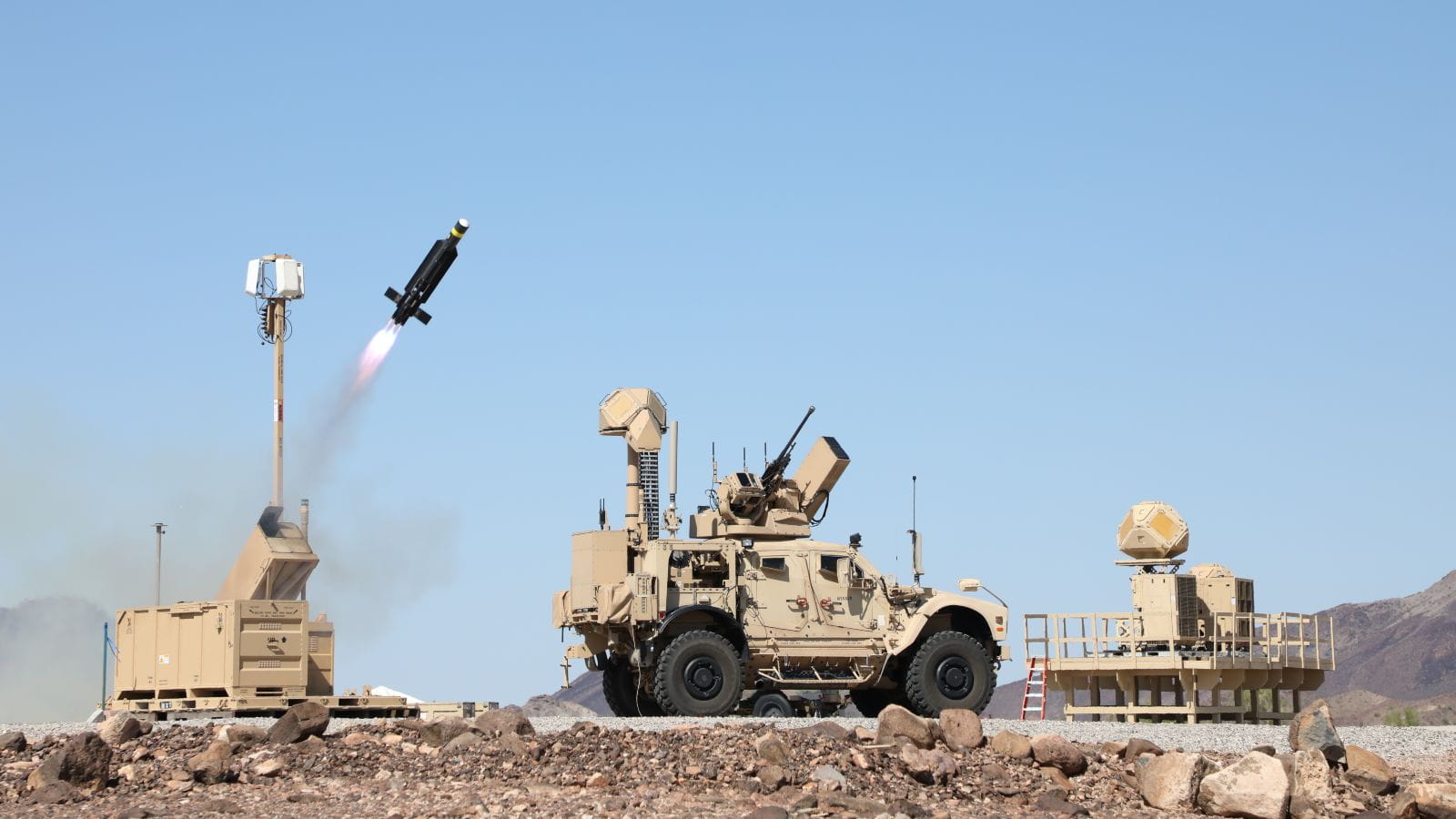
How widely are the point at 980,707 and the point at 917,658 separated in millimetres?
1156

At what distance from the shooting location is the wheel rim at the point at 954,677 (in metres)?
25.5

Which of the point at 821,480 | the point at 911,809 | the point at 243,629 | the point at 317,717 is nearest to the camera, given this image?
the point at 911,809

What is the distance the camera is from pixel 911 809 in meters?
15.1

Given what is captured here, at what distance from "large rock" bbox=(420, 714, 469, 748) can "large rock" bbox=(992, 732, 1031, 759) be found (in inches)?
186

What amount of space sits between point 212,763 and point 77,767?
109cm

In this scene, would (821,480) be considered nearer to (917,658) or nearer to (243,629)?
(917,658)

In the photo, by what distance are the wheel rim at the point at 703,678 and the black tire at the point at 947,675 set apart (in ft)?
→ 8.80

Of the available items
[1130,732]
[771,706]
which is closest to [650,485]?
[771,706]

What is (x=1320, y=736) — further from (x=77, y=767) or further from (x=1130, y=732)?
(x=77, y=767)

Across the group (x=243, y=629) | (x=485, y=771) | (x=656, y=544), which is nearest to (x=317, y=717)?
(x=485, y=771)

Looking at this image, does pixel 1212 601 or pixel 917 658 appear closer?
pixel 917 658

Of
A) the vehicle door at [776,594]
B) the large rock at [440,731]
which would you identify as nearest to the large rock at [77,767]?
the large rock at [440,731]

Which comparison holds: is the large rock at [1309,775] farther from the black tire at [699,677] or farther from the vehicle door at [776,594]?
the vehicle door at [776,594]

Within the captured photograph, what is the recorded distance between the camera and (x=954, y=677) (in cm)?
2550
